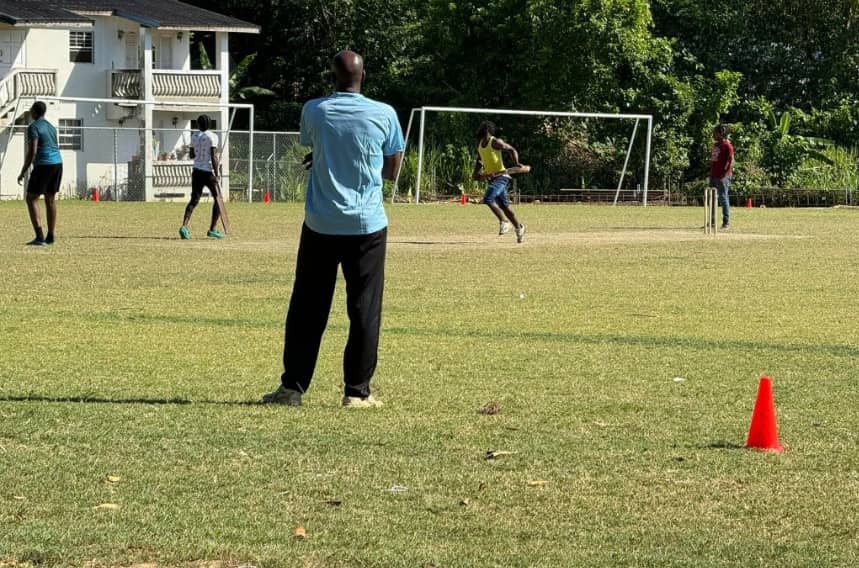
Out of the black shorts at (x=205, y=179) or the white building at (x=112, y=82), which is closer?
the black shorts at (x=205, y=179)

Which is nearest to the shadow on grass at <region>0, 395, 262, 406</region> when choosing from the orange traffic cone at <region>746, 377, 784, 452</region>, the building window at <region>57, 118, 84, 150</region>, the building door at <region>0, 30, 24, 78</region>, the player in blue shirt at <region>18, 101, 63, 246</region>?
the orange traffic cone at <region>746, 377, 784, 452</region>

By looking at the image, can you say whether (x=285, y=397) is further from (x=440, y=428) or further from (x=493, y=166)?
(x=493, y=166)

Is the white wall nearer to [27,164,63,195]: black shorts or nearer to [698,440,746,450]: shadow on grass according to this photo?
[27,164,63,195]: black shorts

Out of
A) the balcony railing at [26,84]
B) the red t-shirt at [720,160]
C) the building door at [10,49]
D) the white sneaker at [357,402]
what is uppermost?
the building door at [10,49]

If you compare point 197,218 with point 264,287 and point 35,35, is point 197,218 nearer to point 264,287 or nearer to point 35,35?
point 264,287

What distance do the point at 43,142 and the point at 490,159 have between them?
682cm

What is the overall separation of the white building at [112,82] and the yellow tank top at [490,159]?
25.2 metres

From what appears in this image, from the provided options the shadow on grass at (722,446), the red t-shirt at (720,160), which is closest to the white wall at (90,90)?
the red t-shirt at (720,160)

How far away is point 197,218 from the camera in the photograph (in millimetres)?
33812

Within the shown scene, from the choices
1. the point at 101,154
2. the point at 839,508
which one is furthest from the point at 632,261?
the point at 101,154

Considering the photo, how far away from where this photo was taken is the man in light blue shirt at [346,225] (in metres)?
8.53

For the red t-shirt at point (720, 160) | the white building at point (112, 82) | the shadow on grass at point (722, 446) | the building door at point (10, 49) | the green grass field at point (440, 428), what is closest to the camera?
the green grass field at point (440, 428)

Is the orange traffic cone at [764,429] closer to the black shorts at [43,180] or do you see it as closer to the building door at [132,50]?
the black shorts at [43,180]

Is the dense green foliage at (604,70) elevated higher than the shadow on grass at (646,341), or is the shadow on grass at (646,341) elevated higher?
the dense green foliage at (604,70)
